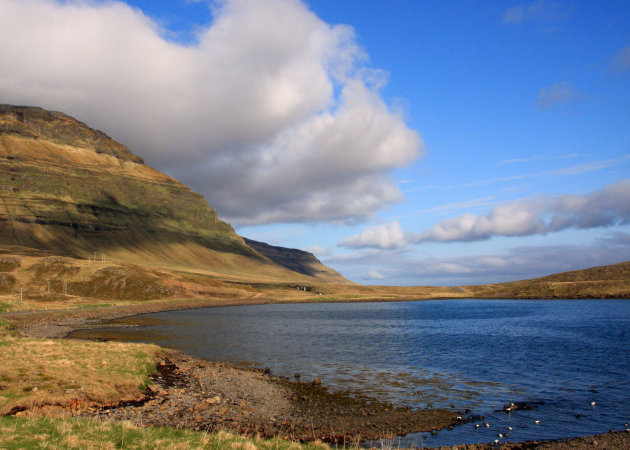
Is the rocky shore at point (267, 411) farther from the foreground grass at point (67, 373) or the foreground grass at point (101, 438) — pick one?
the foreground grass at point (101, 438)

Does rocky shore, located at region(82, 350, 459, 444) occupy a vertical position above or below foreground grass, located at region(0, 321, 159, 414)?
below

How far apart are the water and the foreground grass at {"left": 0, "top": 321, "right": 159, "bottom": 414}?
46.0ft

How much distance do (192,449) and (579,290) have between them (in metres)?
213

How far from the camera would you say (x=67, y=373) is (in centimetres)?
3002

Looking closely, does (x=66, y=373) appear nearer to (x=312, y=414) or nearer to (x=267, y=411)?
(x=267, y=411)

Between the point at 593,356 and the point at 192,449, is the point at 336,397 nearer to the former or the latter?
the point at 192,449

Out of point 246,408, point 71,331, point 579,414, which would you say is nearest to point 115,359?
point 246,408

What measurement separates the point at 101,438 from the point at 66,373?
57.9 ft

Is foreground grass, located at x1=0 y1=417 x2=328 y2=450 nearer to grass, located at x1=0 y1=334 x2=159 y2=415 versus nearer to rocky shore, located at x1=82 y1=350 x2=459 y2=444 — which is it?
rocky shore, located at x1=82 y1=350 x2=459 y2=444

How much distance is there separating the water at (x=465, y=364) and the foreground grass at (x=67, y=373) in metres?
14.0

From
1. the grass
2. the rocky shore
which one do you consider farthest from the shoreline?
the grass

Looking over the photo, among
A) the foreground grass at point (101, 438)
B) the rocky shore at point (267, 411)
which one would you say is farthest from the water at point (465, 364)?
the foreground grass at point (101, 438)

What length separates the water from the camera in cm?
2750

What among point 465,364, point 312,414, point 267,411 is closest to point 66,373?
point 267,411
